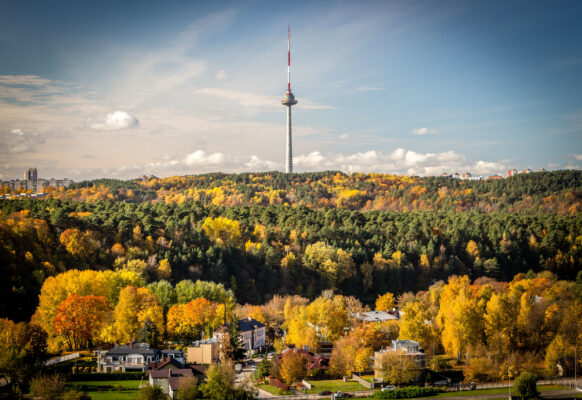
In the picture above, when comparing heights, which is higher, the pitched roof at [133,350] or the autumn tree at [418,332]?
the autumn tree at [418,332]

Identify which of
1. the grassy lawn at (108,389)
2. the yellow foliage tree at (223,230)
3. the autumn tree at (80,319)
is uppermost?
the yellow foliage tree at (223,230)

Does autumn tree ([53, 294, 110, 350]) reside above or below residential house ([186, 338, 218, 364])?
above

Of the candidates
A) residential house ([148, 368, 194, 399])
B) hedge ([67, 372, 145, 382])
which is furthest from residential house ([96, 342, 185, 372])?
residential house ([148, 368, 194, 399])

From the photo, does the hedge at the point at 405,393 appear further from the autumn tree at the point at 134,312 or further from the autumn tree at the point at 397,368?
the autumn tree at the point at 134,312

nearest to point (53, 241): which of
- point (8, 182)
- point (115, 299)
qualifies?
point (115, 299)

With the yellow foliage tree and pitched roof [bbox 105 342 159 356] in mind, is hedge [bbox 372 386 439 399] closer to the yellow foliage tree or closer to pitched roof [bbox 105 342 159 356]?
pitched roof [bbox 105 342 159 356]

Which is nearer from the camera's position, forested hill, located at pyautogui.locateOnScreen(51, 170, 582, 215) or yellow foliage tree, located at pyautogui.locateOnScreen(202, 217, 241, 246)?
yellow foliage tree, located at pyautogui.locateOnScreen(202, 217, 241, 246)

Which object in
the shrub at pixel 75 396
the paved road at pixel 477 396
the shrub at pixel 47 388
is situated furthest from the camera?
the paved road at pixel 477 396

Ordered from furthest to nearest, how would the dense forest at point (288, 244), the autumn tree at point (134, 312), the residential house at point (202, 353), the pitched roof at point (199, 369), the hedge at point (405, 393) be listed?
1. the dense forest at point (288, 244)
2. the autumn tree at point (134, 312)
3. the residential house at point (202, 353)
4. the pitched roof at point (199, 369)
5. the hedge at point (405, 393)

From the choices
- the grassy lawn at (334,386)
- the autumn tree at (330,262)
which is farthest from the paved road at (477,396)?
the autumn tree at (330,262)
